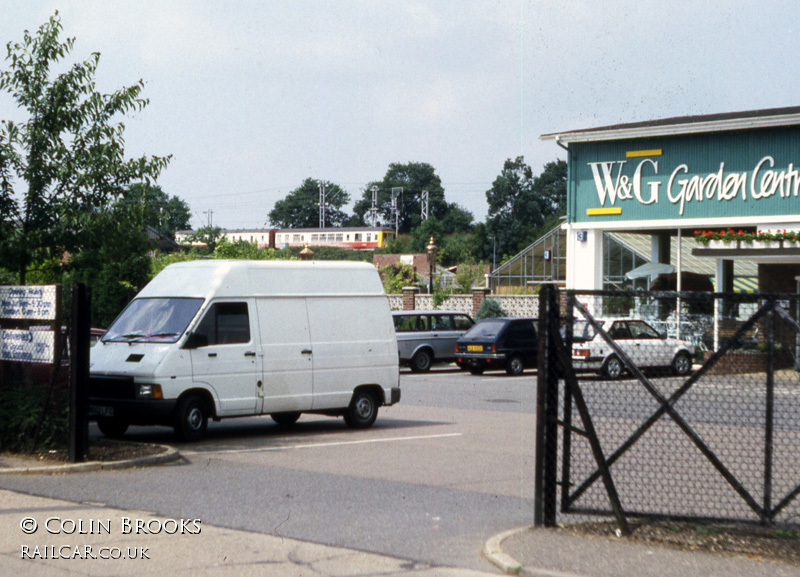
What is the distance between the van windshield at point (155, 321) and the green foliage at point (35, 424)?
1768 mm

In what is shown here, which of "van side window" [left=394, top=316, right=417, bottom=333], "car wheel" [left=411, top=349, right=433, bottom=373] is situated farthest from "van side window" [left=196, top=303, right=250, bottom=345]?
"car wheel" [left=411, top=349, right=433, bottom=373]

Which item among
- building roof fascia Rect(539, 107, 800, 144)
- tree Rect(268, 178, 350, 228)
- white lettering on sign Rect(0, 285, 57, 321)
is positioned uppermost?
tree Rect(268, 178, 350, 228)

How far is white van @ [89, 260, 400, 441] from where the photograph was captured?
1249 cm

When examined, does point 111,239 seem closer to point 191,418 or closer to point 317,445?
point 191,418

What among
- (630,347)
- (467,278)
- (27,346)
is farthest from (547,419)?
(467,278)

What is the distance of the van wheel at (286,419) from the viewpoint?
14956mm

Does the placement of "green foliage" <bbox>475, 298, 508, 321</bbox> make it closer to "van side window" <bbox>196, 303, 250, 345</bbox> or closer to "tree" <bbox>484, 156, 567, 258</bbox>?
"van side window" <bbox>196, 303, 250, 345</bbox>

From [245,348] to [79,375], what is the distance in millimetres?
2890

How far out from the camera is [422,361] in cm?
2927

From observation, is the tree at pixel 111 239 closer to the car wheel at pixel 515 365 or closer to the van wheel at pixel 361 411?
the van wheel at pixel 361 411

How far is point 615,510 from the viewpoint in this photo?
7074 mm

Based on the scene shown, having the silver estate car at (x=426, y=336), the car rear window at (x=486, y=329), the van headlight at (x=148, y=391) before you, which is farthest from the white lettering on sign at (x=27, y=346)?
the car rear window at (x=486, y=329)

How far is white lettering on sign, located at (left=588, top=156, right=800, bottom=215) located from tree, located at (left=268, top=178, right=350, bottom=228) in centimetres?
11235

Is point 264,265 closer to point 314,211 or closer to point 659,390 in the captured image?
point 659,390
